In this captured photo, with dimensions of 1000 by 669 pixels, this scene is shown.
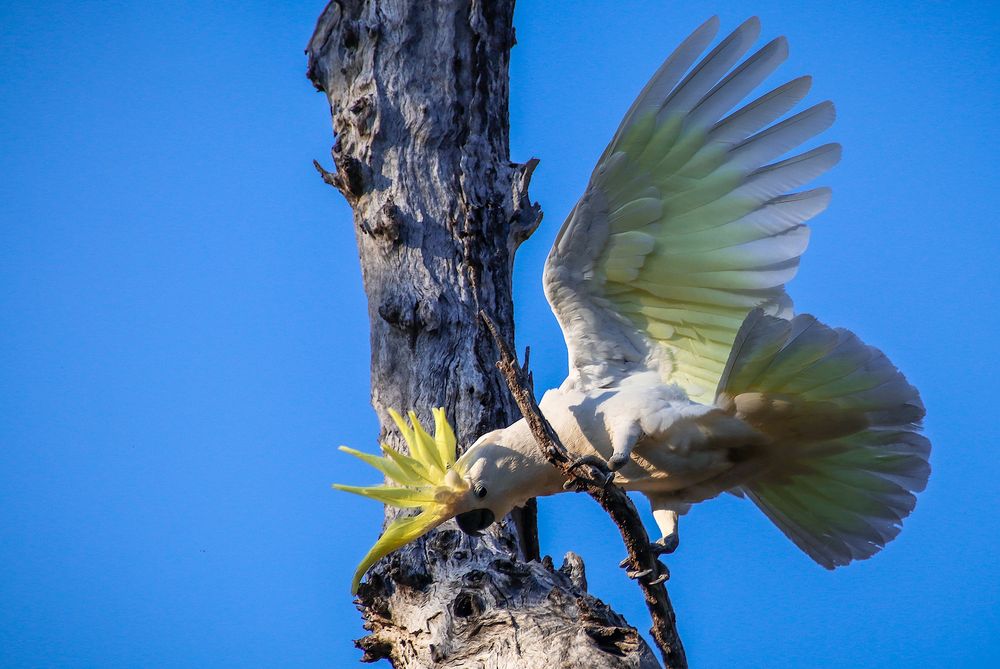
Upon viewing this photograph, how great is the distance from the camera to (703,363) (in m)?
3.60

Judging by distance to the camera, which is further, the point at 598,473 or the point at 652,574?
the point at 652,574

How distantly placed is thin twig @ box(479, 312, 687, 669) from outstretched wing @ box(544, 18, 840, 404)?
2.18 feet

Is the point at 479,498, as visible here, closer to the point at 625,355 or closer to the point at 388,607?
the point at 388,607

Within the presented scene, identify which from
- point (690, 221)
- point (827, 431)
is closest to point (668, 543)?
point (827, 431)

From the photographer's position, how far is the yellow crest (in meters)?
3.03

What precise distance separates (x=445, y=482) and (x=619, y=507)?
1.99 ft

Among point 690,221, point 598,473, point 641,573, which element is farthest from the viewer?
point 690,221

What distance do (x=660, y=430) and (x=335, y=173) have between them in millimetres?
1678

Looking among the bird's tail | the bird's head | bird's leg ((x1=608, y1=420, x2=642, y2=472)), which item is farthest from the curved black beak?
the bird's tail

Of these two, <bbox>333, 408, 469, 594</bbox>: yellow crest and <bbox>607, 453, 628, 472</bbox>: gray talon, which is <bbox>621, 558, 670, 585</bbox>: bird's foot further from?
<bbox>333, 408, 469, 594</bbox>: yellow crest

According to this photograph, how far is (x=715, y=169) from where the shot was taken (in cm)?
349

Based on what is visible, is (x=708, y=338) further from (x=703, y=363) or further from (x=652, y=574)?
Answer: (x=652, y=574)

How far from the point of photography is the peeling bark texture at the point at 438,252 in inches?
121

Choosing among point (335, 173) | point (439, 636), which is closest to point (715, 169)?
point (335, 173)
